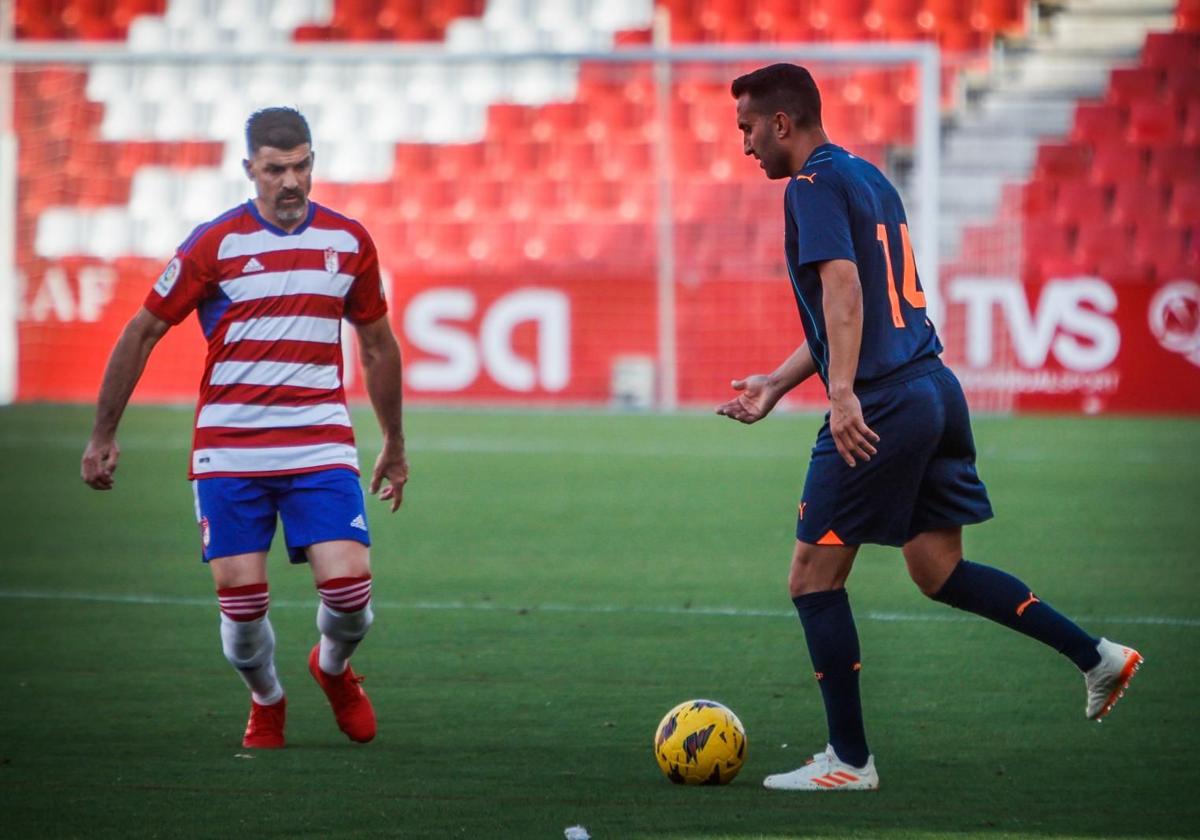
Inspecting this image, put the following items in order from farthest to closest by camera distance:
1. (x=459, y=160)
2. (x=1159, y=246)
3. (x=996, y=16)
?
(x=996, y=16)
(x=459, y=160)
(x=1159, y=246)

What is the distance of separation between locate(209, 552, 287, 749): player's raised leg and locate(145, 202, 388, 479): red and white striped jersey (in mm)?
269

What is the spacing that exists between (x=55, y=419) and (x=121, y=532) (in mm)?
7032

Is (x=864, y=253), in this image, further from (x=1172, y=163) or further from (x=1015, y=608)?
(x=1172, y=163)

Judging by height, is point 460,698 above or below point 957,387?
below

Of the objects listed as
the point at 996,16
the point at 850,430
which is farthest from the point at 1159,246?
the point at 850,430

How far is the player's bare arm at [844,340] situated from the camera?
4.47m

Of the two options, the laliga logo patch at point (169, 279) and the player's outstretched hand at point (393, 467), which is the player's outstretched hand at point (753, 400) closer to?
the player's outstretched hand at point (393, 467)

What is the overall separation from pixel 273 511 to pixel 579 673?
1581 millimetres

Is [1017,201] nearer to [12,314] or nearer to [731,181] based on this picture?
[731,181]

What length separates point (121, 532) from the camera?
1019 centimetres

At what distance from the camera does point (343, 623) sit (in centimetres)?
521

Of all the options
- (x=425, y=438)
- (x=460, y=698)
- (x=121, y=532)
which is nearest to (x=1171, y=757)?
(x=460, y=698)

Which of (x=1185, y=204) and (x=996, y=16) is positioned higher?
(x=996, y=16)

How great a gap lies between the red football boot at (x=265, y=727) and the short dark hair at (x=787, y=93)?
2.17 m
